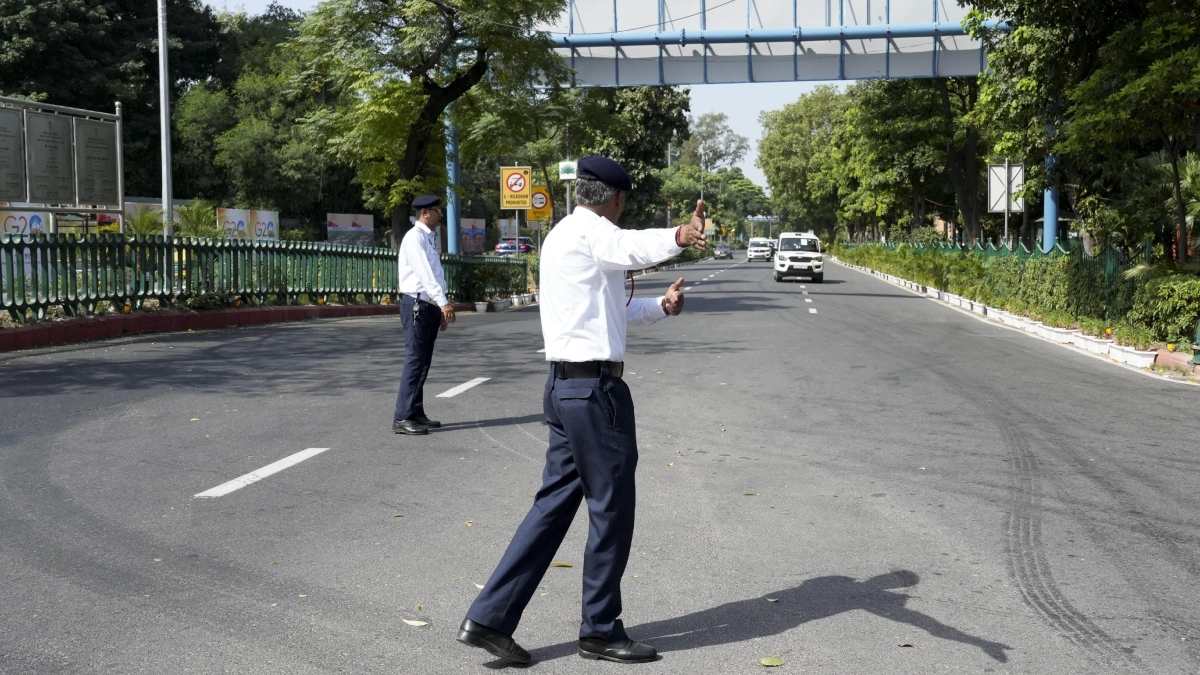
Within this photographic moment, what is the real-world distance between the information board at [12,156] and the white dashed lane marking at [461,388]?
936cm

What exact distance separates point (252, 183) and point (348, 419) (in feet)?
171

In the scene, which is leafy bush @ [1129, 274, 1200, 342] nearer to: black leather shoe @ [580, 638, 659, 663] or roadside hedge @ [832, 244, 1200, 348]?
roadside hedge @ [832, 244, 1200, 348]

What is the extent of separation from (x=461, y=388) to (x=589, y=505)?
25.9 feet

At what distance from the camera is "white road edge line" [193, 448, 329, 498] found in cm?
706

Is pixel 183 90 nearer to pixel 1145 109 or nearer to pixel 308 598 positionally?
pixel 1145 109

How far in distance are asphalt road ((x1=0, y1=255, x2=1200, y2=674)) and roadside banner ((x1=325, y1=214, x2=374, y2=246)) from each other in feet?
168

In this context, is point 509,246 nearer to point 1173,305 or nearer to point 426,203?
point 1173,305

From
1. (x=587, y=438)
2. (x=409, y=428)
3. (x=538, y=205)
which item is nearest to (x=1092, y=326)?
(x=409, y=428)

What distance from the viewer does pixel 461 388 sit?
39.9ft

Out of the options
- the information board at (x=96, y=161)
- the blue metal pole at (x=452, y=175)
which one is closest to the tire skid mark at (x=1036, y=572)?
the information board at (x=96, y=161)

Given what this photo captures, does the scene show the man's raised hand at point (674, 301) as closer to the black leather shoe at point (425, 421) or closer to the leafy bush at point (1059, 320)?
the black leather shoe at point (425, 421)

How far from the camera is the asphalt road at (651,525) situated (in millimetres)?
4508

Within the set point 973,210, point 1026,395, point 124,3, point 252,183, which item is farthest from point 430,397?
point 252,183

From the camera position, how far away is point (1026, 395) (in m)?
12.1
